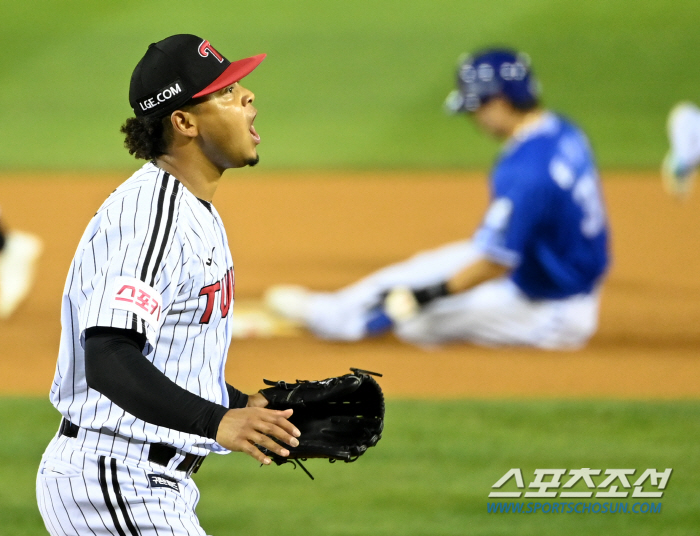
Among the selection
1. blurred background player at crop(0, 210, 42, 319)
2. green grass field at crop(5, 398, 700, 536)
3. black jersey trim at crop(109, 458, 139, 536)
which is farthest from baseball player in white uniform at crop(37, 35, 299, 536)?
blurred background player at crop(0, 210, 42, 319)

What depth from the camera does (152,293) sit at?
7.63ft

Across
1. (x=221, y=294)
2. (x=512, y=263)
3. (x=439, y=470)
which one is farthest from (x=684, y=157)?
(x=221, y=294)

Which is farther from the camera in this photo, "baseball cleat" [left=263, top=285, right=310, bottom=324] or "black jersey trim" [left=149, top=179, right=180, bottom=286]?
"baseball cleat" [left=263, top=285, right=310, bottom=324]

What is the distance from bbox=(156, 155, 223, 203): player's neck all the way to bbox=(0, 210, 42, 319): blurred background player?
6.56 meters

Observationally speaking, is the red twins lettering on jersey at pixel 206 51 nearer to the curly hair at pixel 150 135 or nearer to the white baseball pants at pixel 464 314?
the curly hair at pixel 150 135

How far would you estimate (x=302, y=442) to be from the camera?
273cm

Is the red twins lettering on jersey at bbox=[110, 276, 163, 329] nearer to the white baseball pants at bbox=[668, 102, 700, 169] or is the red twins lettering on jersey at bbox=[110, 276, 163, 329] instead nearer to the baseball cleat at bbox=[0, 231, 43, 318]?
the baseball cleat at bbox=[0, 231, 43, 318]

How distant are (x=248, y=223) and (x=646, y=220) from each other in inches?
162

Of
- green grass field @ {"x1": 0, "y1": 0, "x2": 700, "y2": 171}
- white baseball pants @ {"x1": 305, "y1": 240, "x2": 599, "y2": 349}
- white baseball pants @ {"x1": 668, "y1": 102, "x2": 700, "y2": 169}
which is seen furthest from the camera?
green grass field @ {"x1": 0, "y1": 0, "x2": 700, "y2": 171}

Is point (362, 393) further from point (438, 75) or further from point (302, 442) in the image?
point (438, 75)

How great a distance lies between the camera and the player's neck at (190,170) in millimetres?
2664

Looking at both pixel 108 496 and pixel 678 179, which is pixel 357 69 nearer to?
pixel 678 179

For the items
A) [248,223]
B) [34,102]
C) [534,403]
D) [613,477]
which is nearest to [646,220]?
[248,223]

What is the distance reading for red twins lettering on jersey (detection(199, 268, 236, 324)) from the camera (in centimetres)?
250
